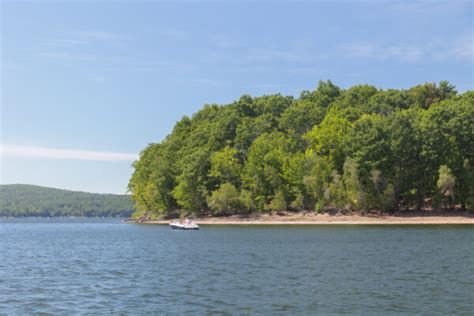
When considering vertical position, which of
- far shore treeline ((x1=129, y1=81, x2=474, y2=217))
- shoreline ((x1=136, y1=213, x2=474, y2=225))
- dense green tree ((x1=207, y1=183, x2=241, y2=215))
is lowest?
Result: shoreline ((x1=136, y1=213, x2=474, y2=225))

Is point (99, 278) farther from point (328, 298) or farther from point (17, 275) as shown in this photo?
point (328, 298)

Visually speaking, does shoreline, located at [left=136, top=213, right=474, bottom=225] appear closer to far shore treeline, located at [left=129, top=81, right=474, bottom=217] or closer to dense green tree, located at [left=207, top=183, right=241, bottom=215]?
far shore treeline, located at [left=129, top=81, right=474, bottom=217]

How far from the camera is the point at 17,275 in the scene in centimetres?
4488

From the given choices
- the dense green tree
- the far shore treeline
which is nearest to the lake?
the far shore treeline

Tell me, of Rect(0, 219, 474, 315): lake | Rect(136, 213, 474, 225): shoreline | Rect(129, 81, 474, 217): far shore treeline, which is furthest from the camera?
Rect(129, 81, 474, 217): far shore treeline

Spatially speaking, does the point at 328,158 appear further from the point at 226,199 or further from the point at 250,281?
the point at 250,281

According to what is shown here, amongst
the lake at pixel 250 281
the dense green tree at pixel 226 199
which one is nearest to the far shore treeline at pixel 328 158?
the dense green tree at pixel 226 199

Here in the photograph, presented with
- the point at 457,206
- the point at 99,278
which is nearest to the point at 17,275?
the point at 99,278

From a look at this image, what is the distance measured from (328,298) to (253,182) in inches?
4662

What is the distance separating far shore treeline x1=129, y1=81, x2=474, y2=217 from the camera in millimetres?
127312

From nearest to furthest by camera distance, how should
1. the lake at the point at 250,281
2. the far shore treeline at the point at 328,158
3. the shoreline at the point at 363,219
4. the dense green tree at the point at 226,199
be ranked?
the lake at the point at 250,281
the shoreline at the point at 363,219
the far shore treeline at the point at 328,158
the dense green tree at the point at 226,199

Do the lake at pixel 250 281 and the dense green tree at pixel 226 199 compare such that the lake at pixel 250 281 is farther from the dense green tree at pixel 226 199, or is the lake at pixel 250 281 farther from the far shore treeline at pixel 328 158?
the dense green tree at pixel 226 199

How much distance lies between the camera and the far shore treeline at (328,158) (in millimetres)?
127312

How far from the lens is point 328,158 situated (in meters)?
140
